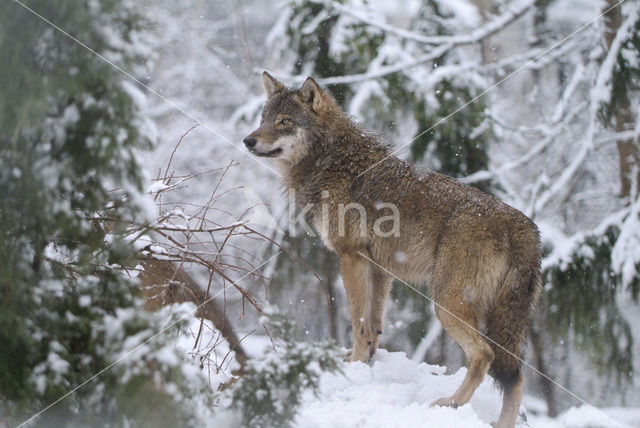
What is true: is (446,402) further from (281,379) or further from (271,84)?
(271,84)

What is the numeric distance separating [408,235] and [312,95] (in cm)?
112

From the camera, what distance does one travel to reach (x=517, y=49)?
6141mm

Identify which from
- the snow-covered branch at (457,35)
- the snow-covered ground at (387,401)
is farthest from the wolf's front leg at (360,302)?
the snow-covered branch at (457,35)

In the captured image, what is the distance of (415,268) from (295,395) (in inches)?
47.2

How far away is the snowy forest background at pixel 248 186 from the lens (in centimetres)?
193

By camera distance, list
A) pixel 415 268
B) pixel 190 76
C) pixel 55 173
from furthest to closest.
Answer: pixel 190 76
pixel 415 268
pixel 55 173

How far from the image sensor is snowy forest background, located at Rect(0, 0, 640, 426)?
193cm

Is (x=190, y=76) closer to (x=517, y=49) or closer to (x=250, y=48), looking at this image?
(x=250, y=48)

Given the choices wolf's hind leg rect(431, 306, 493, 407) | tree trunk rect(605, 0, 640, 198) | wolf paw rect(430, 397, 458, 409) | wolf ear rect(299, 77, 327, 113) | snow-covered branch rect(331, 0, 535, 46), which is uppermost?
snow-covered branch rect(331, 0, 535, 46)

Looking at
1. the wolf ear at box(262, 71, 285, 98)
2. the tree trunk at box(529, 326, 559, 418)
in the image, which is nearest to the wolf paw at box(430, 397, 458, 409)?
the wolf ear at box(262, 71, 285, 98)

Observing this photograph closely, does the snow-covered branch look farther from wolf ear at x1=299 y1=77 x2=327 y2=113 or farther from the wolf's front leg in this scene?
the wolf's front leg

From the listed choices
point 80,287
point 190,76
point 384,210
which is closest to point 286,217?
point 384,210

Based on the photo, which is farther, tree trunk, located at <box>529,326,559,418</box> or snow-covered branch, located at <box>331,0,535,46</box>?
snow-covered branch, located at <box>331,0,535,46</box>

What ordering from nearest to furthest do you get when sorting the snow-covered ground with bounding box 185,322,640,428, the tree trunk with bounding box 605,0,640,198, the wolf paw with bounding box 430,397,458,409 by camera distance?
the snow-covered ground with bounding box 185,322,640,428 → the wolf paw with bounding box 430,397,458,409 → the tree trunk with bounding box 605,0,640,198
